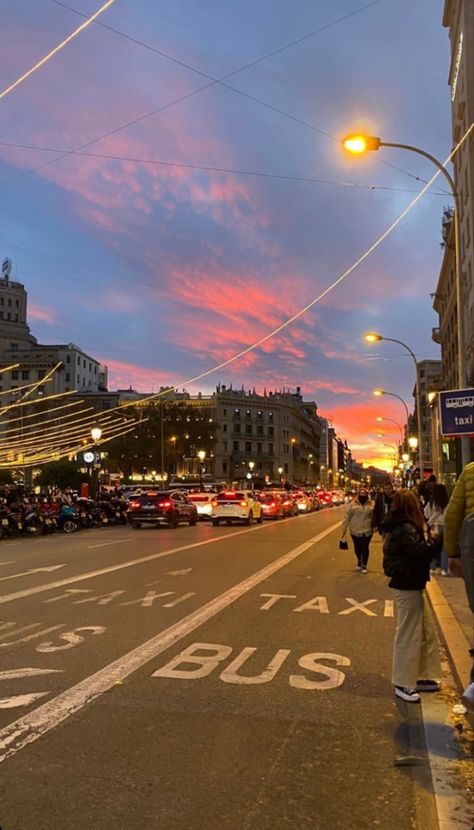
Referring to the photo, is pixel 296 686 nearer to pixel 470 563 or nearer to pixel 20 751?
pixel 470 563

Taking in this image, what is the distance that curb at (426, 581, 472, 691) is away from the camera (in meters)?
6.53

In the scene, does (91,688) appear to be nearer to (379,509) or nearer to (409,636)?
(409,636)

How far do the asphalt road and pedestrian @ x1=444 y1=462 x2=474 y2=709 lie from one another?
1.13m

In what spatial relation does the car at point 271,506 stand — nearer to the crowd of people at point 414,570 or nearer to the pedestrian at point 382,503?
the pedestrian at point 382,503

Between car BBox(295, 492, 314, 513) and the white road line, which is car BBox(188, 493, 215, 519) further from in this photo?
the white road line

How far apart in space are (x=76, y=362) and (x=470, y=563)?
12855 cm

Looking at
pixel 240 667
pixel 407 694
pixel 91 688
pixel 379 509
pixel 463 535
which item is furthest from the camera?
pixel 379 509

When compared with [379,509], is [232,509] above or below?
Result: below

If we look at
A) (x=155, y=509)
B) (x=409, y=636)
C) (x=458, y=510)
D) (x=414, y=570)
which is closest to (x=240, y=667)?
(x=409, y=636)

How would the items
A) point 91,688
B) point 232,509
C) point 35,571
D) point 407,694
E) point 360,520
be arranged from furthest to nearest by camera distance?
point 232,509 < point 360,520 < point 35,571 < point 91,688 < point 407,694

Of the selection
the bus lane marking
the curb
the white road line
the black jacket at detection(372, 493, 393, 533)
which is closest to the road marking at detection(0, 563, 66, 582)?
the white road line

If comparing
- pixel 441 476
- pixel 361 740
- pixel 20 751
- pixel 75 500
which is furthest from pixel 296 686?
pixel 75 500

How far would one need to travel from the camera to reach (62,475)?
193ft

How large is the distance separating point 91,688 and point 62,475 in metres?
54.8
